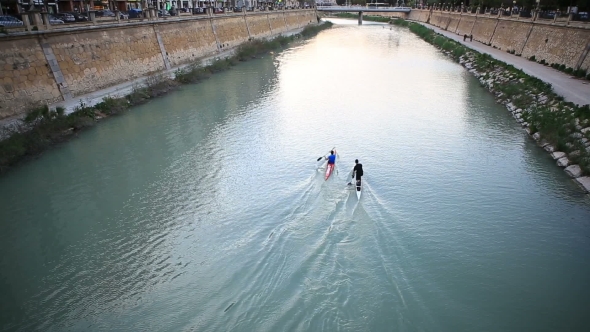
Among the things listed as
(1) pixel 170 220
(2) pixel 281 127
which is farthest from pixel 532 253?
(2) pixel 281 127

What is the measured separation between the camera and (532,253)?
8.68 meters

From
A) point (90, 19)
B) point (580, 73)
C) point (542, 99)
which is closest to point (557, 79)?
point (580, 73)

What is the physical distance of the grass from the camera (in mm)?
12664

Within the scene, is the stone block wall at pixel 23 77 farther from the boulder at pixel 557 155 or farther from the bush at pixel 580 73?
the bush at pixel 580 73

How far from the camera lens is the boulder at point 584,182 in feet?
36.4

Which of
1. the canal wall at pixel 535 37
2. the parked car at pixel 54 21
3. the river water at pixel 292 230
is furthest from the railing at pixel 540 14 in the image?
the parked car at pixel 54 21

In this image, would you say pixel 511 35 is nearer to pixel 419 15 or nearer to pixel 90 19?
pixel 90 19

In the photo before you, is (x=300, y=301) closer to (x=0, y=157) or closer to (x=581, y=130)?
(x=0, y=157)

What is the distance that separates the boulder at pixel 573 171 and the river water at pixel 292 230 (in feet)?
0.72

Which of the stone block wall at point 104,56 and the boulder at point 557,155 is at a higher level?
the stone block wall at point 104,56

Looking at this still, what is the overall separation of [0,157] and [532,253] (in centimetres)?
1466

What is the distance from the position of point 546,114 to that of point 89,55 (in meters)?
20.3

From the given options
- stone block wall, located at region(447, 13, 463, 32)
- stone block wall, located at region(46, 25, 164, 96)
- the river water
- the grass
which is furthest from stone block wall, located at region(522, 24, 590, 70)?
stone block wall, located at region(46, 25, 164, 96)

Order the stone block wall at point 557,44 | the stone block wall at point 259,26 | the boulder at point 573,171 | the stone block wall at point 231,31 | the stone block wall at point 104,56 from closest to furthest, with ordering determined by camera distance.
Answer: the boulder at point 573,171 → the stone block wall at point 104,56 → the stone block wall at point 557,44 → the stone block wall at point 231,31 → the stone block wall at point 259,26
